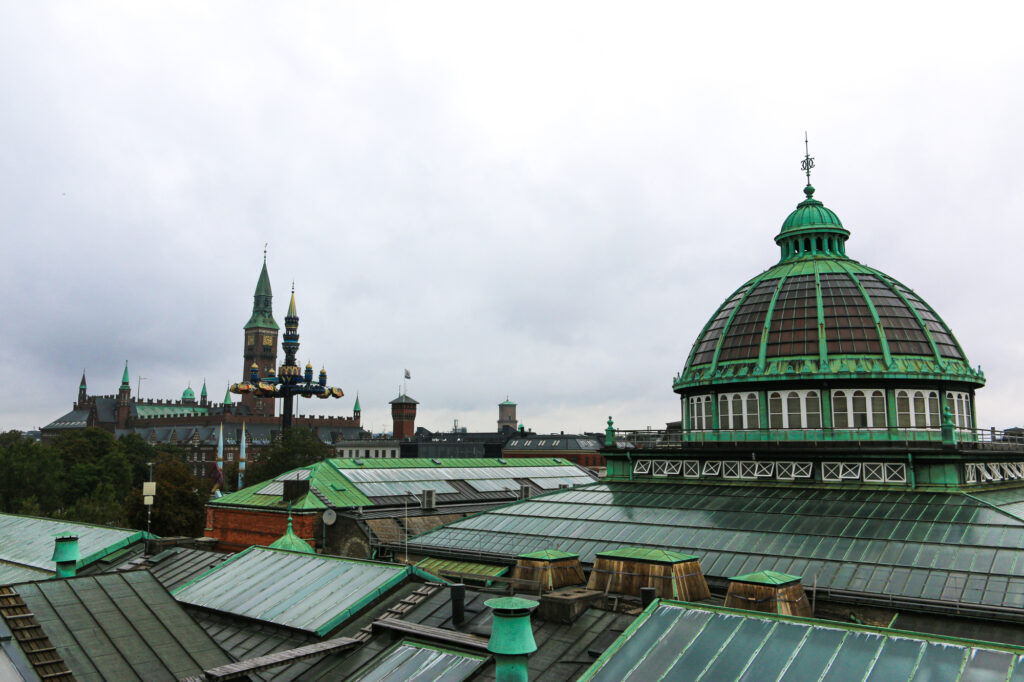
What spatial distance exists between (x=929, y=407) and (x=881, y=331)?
4.38 metres

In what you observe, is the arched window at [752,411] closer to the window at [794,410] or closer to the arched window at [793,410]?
the window at [794,410]

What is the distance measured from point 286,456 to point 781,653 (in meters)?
90.4

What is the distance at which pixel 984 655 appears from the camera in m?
12.9

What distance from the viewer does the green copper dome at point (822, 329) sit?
3631 centimetres

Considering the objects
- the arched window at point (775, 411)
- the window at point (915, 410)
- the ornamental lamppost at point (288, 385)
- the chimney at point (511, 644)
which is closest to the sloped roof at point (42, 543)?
the chimney at point (511, 644)

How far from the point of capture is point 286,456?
96.6 m

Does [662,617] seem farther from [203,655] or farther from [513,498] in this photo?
[513,498]

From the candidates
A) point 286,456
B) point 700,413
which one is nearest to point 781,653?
point 700,413

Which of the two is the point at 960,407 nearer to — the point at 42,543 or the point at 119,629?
the point at 119,629

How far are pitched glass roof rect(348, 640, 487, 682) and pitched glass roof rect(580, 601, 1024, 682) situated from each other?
3412 mm

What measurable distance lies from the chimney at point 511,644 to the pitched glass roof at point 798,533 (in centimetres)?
1444

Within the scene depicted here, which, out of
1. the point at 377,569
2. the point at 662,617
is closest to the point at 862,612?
the point at 662,617

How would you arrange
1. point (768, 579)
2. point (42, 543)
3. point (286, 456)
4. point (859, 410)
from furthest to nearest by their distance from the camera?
point (286, 456)
point (42, 543)
point (859, 410)
point (768, 579)

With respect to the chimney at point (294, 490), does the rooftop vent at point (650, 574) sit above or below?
below
